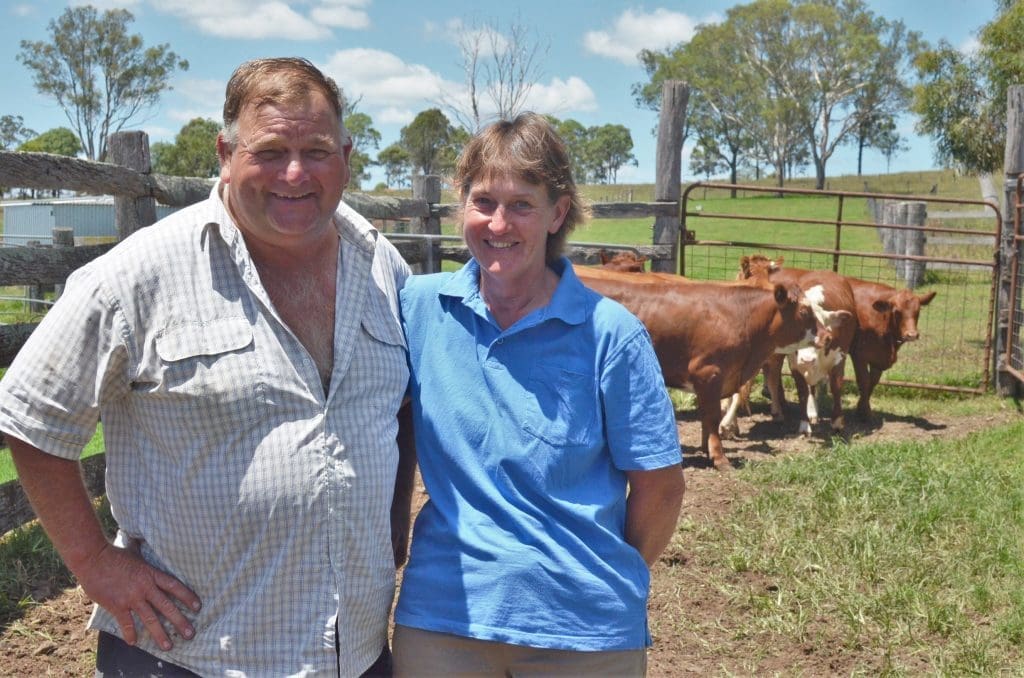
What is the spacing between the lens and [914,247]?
19.3 metres

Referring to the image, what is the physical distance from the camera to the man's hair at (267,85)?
2.21 meters

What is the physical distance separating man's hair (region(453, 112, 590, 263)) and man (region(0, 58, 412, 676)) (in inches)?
15.1

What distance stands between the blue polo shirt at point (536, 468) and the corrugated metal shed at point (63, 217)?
36011 millimetres

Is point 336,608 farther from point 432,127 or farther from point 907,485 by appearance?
point 432,127

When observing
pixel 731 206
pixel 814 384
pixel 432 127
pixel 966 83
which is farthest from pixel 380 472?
pixel 731 206

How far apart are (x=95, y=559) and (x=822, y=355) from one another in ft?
26.6

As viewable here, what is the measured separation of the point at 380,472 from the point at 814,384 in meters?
7.83

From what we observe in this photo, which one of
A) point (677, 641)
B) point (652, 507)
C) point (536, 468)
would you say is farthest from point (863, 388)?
point (536, 468)

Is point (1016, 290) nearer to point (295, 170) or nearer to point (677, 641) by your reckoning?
point (677, 641)

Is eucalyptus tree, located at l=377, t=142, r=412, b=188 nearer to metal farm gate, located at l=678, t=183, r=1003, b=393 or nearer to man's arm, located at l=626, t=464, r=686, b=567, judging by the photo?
metal farm gate, located at l=678, t=183, r=1003, b=393

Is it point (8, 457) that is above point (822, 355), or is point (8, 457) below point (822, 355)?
below

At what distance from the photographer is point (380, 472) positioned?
2.24 m

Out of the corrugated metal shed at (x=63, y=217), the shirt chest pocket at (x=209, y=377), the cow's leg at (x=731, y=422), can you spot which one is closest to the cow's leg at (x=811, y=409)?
the cow's leg at (x=731, y=422)

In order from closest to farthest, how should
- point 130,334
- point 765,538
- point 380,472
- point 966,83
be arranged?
1. point 130,334
2. point 380,472
3. point 765,538
4. point 966,83
